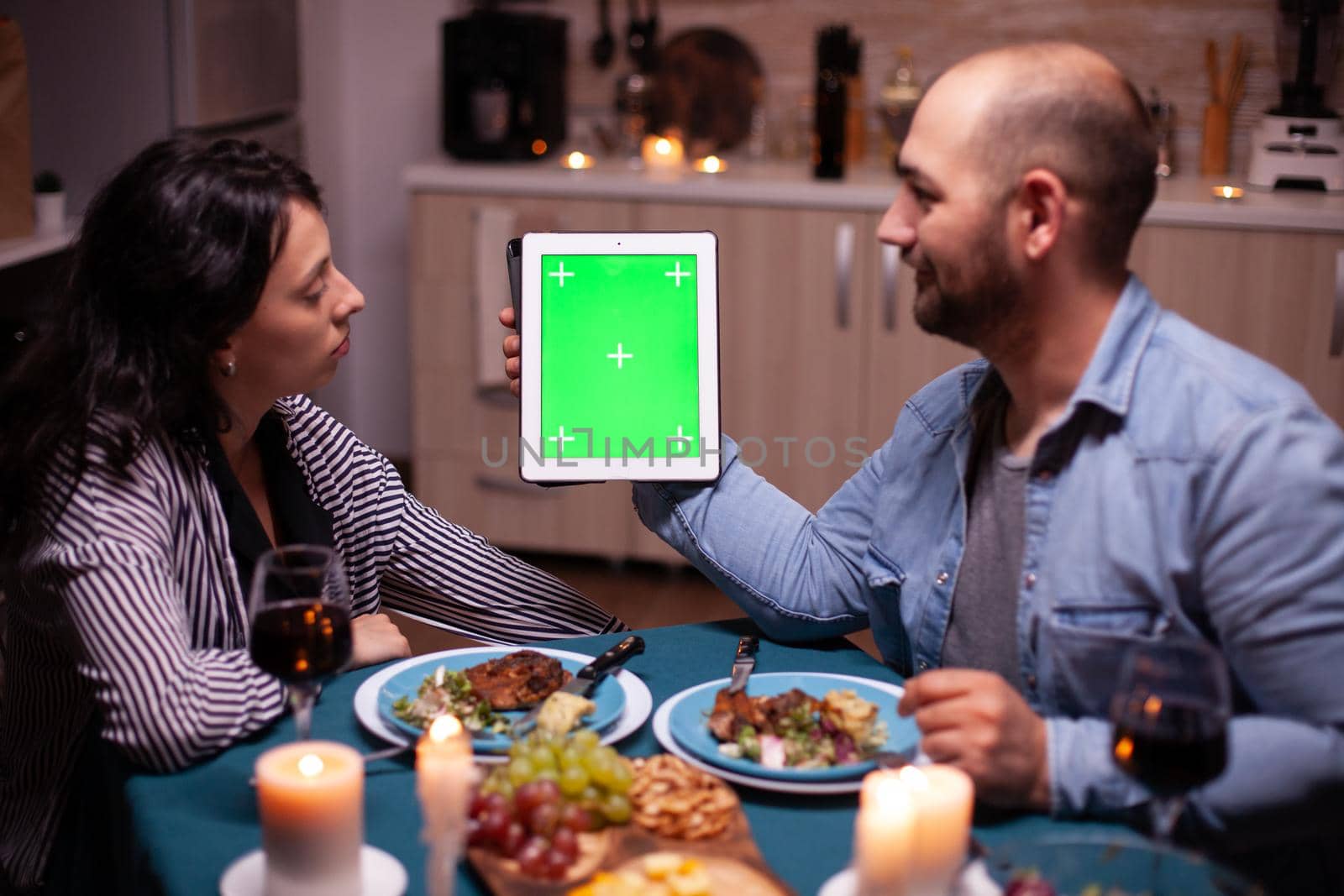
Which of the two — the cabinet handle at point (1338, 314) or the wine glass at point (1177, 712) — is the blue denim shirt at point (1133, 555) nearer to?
the wine glass at point (1177, 712)

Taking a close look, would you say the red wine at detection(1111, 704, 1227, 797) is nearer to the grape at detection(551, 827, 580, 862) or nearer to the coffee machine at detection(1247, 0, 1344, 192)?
the grape at detection(551, 827, 580, 862)

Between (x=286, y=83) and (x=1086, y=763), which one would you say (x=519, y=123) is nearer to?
(x=286, y=83)

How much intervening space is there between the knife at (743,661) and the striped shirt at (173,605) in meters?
0.27

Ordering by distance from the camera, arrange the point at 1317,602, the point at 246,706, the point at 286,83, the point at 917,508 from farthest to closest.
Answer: the point at 286,83 → the point at 917,508 → the point at 246,706 → the point at 1317,602

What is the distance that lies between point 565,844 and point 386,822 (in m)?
0.19

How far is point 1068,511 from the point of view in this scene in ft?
4.33

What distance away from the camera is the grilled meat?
1347 millimetres

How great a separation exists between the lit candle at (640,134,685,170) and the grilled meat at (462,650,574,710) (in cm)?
237

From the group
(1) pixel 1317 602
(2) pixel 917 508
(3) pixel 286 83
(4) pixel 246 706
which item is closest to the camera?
(1) pixel 1317 602

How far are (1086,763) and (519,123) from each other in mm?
2944

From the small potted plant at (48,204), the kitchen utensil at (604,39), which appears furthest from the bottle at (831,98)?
the small potted plant at (48,204)

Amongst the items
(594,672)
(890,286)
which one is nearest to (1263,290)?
(890,286)

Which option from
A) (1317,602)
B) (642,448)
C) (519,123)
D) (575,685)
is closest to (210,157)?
(642,448)

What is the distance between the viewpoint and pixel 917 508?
151 cm
